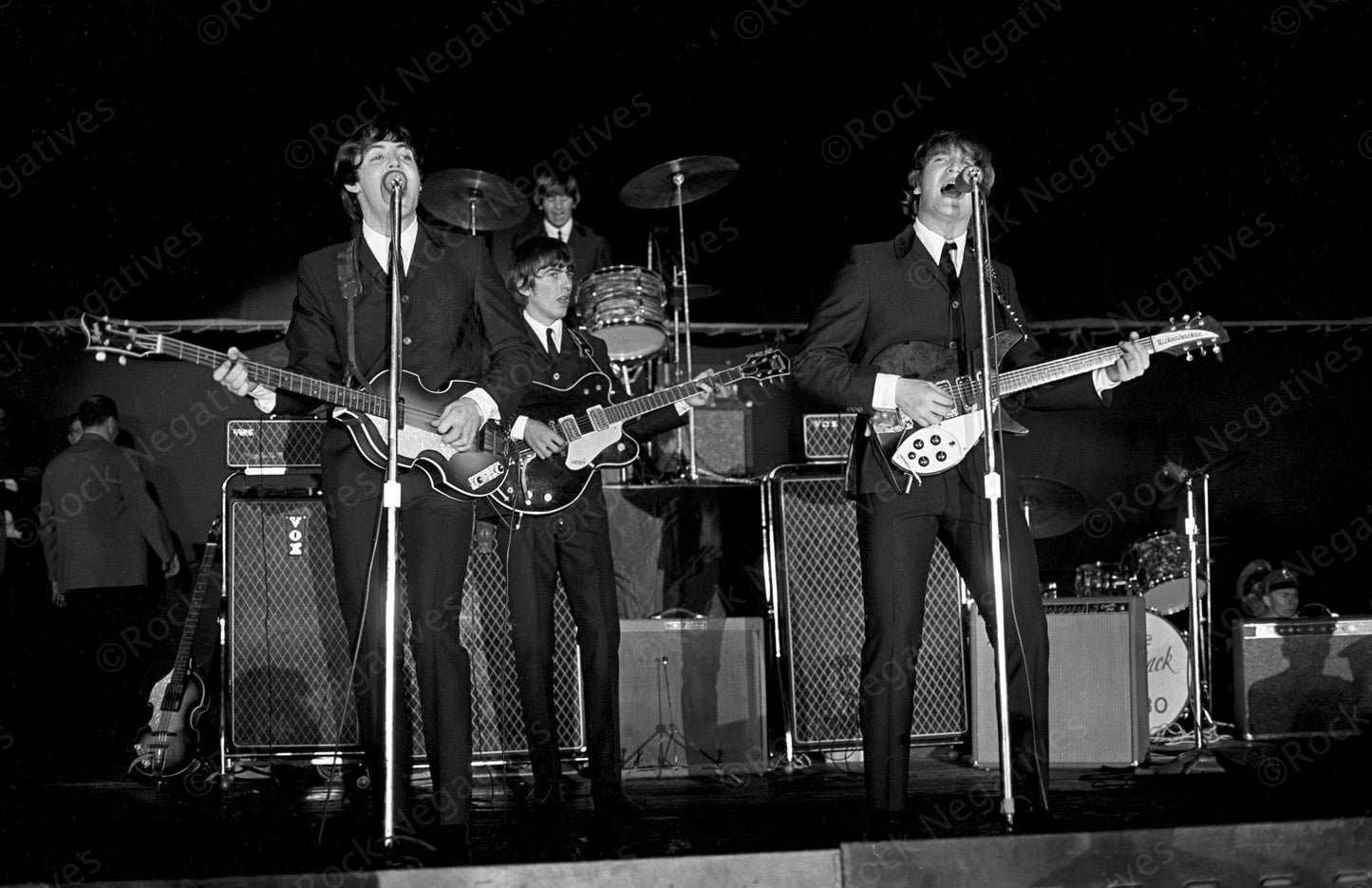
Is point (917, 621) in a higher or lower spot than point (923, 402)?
lower

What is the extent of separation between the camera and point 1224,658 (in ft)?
26.3

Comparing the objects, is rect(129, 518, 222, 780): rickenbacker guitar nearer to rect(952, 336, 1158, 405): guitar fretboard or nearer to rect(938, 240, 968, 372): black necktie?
rect(938, 240, 968, 372): black necktie

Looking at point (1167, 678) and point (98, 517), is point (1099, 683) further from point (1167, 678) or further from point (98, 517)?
point (98, 517)

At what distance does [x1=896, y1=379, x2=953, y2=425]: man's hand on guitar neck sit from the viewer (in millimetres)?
3566

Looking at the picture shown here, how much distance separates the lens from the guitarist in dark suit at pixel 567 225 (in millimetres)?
7262

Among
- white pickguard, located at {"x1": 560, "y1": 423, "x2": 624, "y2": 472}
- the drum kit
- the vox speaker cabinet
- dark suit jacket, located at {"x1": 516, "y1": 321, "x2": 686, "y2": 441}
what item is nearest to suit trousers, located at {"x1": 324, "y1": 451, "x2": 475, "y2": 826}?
white pickguard, located at {"x1": 560, "y1": 423, "x2": 624, "y2": 472}

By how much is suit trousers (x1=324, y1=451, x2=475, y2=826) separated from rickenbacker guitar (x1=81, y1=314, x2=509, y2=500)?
0.06 meters

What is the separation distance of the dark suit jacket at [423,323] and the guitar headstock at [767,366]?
4.50 ft

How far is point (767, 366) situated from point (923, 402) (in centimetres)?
160

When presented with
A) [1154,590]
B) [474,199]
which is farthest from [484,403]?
[1154,590]

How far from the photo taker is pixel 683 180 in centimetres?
709

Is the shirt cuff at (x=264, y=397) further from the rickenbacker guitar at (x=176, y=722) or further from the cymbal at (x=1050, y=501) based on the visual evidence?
the cymbal at (x=1050, y=501)

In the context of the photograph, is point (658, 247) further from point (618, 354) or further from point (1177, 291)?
point (1177, 291)

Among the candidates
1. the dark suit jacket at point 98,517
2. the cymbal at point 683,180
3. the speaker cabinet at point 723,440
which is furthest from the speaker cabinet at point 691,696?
the dark suit jacket at point 98,517
